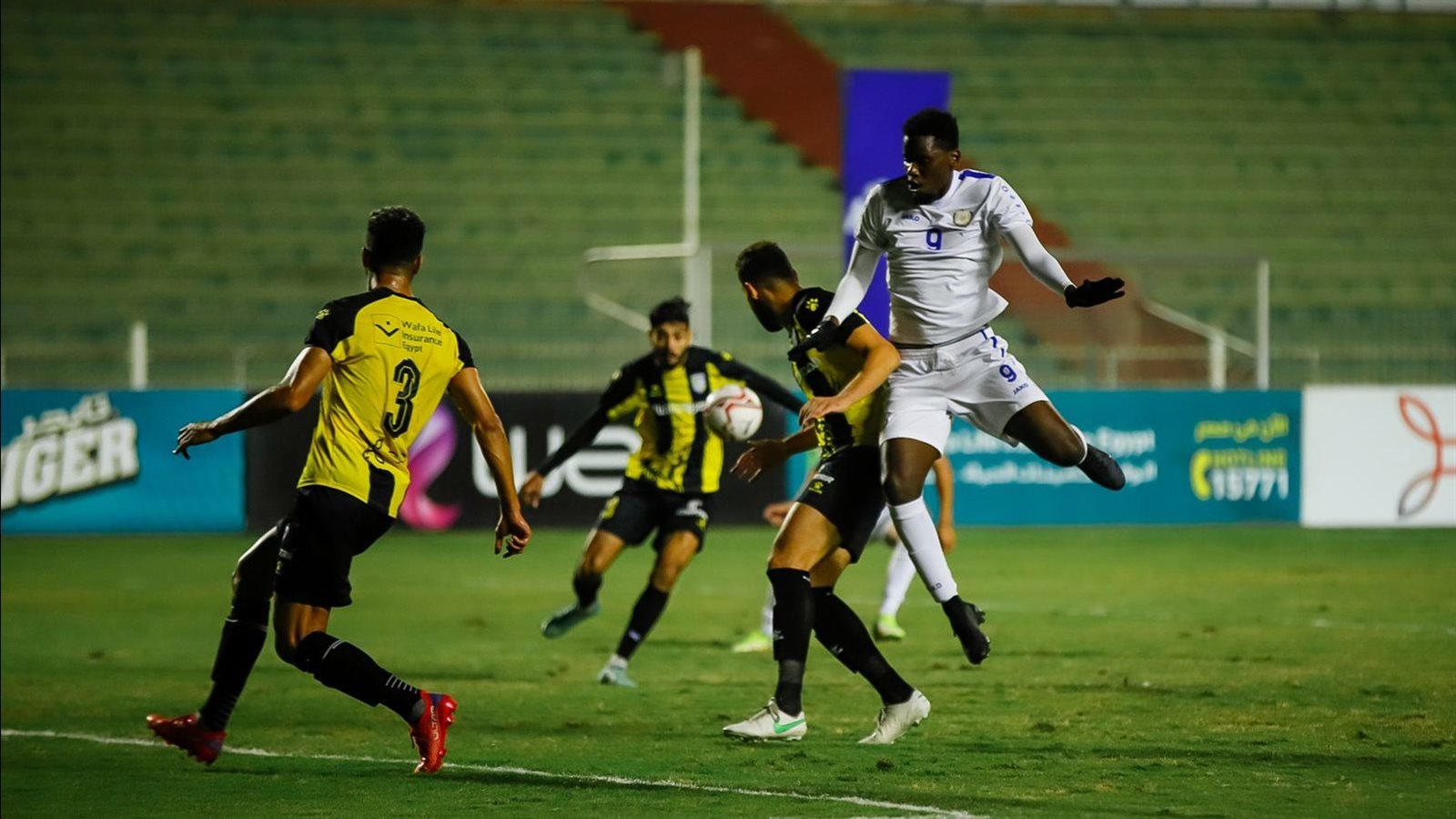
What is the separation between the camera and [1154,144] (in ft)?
109

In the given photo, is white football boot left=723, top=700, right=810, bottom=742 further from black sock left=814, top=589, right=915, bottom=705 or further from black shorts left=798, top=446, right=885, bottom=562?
black shorts left=798, top=446, right=885, bottom=562

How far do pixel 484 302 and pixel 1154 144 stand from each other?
11.6 m

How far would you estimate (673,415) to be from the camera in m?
11.8

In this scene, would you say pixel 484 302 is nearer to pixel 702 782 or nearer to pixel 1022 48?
pixel 1022 48

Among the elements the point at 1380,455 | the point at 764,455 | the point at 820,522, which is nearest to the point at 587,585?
the point at 764,455

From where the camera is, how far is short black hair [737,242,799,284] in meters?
8.76

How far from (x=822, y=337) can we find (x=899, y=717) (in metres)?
1.59

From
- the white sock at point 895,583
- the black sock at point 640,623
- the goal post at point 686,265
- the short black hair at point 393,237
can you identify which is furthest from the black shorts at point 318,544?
the goal post at point 686,265

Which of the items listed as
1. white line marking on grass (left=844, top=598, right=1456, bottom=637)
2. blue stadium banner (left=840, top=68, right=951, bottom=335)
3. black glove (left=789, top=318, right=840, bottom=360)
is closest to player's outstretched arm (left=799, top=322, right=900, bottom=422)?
black glove (left=789, top=318, right=840, bottom=360)

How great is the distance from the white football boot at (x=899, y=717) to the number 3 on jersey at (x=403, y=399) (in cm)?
230

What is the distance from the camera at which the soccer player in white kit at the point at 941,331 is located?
8539mm

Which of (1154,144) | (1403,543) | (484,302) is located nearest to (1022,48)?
(1154,144)

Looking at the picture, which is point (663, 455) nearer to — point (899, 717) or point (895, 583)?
point (895, 583)

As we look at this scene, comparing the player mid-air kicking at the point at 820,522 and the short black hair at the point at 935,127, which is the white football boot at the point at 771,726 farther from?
the short black hair at the point at 935,127
